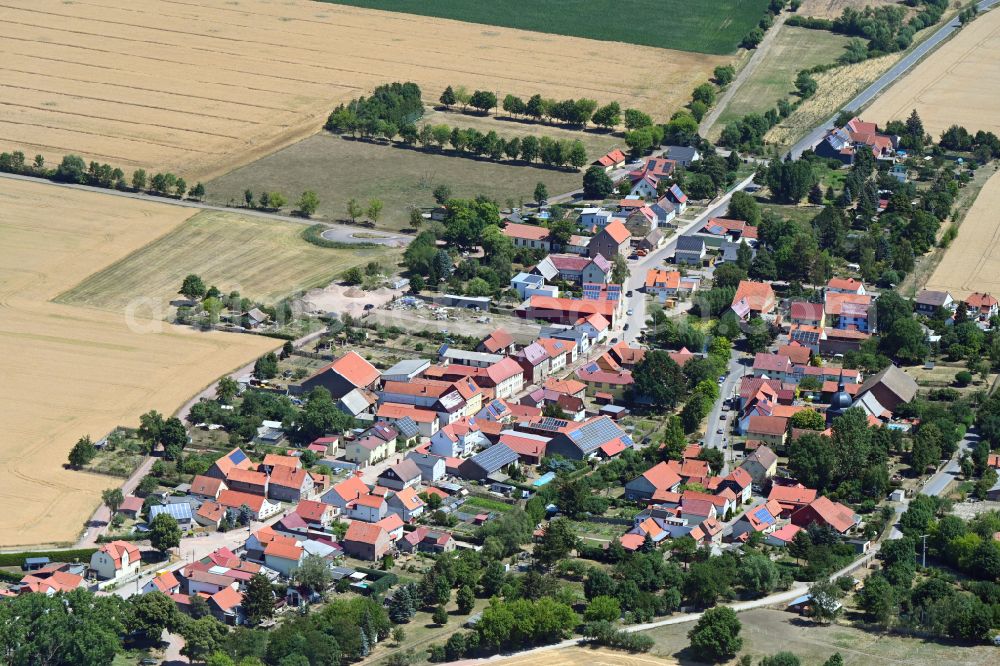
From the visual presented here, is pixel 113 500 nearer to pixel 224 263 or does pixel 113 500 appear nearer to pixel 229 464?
pixel 229 464

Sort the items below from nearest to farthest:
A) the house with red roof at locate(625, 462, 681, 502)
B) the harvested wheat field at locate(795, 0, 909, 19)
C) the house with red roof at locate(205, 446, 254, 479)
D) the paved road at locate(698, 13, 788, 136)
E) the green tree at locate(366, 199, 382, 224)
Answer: the house with red roof at locate(625, 462, 681, 502) < the house with red roof at locate(205, 446, 254, 479) < the green tree at locate(366, 199, 382, 224) < the paved road at locate(698, 13, 788, 136) < the harvested wheat field at locate(795, 0, 909, 19)

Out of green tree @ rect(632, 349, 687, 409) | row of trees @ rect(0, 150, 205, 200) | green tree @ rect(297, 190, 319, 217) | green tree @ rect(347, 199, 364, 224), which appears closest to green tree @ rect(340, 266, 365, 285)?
green tree @ rect(347, 199, 364, 224)

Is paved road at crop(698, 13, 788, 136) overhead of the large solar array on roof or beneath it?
overhead

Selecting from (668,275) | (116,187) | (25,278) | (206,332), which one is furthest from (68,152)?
(668,275)

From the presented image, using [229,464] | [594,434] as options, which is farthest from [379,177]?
[229,464]

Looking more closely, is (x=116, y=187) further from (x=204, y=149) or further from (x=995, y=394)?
(x=995, y=394)

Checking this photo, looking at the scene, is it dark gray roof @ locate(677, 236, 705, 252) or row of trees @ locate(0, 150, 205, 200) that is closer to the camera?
dark gray roof @ locate(677, 236, 705, 252)

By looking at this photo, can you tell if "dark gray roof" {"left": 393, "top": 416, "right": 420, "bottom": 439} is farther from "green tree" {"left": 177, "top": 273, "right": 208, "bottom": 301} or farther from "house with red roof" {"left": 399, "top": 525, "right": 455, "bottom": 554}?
"green tree" {"left": 177, "top": 273, "right": 208, "bottom": 301}
